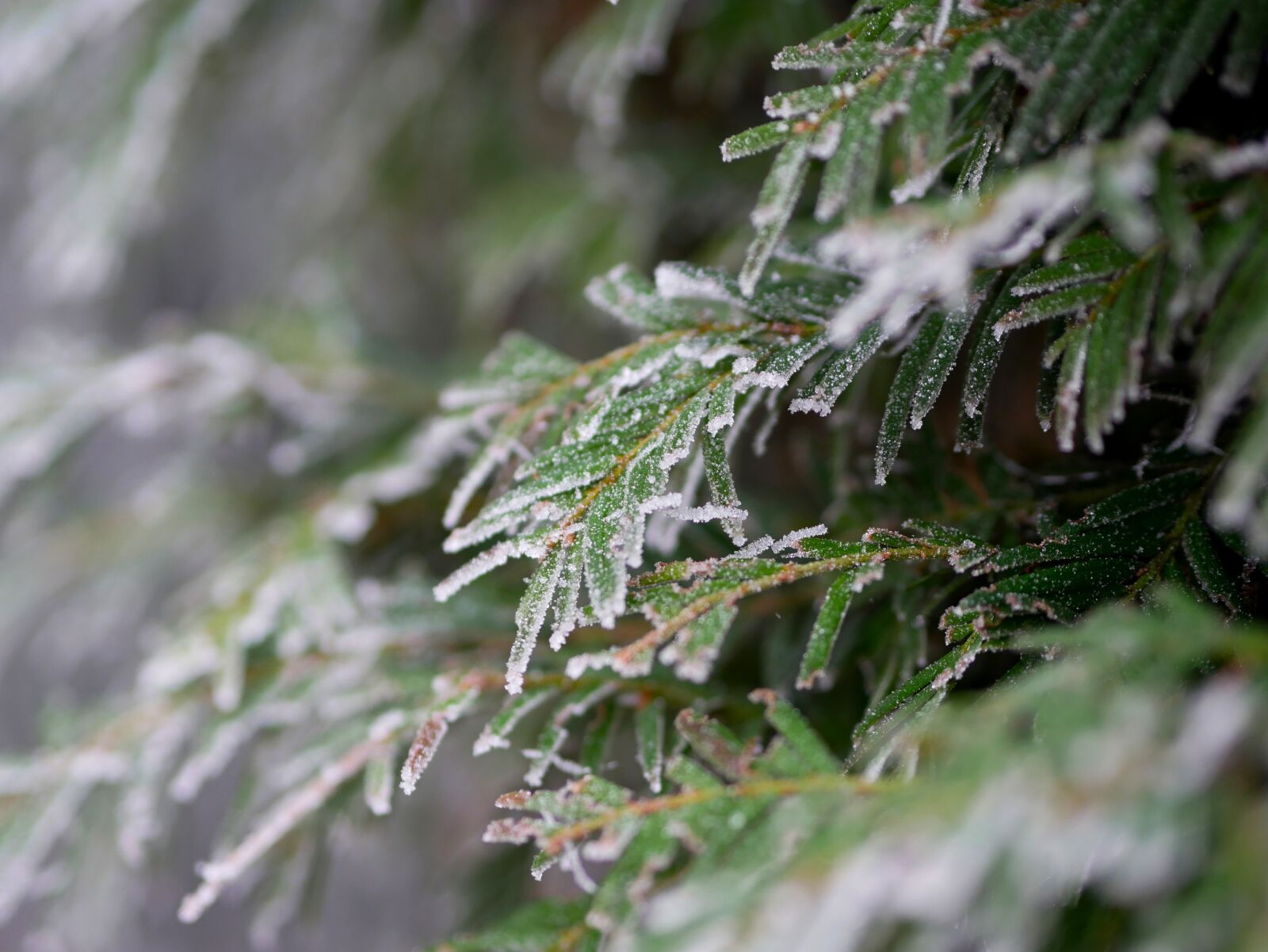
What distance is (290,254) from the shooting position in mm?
1686

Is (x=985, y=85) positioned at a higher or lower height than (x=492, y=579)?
higher

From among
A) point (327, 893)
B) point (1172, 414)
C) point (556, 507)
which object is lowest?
point (327, 893)

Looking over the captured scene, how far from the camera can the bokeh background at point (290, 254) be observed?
0.99 metres

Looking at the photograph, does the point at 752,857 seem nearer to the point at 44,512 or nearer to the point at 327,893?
the point at 44,512

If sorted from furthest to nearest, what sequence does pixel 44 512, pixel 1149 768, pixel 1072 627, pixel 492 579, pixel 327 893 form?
pixel 327 893
pixel 44 512
pixel 492 579
pixel 1072 627
pixel 1149 768

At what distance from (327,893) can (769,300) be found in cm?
172

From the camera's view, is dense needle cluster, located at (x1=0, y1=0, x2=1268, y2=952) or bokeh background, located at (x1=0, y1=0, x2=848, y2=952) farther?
bokeh background, located at (x1=0, y1=0, x2=848, y2=952)

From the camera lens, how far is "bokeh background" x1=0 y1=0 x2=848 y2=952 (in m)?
0.99

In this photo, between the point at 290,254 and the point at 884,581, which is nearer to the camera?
the point at 884,581

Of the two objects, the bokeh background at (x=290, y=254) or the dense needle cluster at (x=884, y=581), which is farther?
the bokeh background at (x=290, y=254)

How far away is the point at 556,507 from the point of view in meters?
0.49

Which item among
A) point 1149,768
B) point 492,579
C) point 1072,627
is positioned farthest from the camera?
point 492,579

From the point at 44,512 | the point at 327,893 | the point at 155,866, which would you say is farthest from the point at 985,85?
the point at 327,893

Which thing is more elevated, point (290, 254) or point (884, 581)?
point (290, 254)
